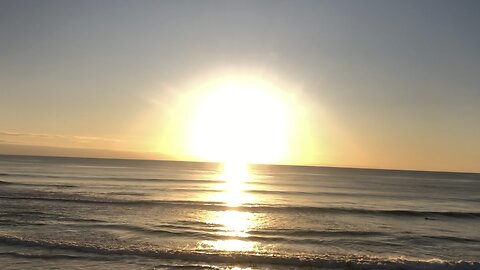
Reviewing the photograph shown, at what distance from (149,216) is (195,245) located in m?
9.47

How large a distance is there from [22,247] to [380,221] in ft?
74.3

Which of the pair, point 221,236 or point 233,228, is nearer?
point 221,236

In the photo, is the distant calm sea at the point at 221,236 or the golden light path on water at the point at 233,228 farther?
the golden light path on water at the point at 233,228

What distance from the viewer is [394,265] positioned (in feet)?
56.0

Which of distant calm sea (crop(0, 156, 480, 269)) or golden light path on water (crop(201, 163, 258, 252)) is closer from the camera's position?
distant calm sea (crop(0, 156, 480, 269))

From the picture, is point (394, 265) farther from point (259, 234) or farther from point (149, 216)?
point (149, 216)

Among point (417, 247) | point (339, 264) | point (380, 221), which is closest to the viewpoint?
point (339, 264)

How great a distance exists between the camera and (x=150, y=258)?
55.6 feet

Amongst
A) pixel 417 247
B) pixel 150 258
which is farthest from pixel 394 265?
pixel 150 258

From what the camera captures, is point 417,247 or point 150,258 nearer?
point 150,258

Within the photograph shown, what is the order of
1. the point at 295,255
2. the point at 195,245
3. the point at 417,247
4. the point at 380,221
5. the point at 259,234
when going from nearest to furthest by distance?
the point at 295,255 → the point at 195,245 → the point at 417,247 → the point at 259,234 → the point at 380,221

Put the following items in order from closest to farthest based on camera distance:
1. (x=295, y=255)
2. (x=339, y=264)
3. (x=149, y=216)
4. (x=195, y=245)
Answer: (x=339, y=264) < (x=295, y=255) < (x=195, y=245) < (x=149, y=216)

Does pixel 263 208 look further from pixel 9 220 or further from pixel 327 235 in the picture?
pixel 9 220

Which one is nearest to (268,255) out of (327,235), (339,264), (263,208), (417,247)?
(339,264)
